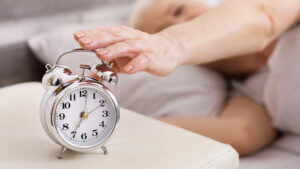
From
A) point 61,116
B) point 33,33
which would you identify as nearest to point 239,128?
point 61,116

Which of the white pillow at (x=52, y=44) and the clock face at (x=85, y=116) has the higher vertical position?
the clock face at (x=85, y=116)

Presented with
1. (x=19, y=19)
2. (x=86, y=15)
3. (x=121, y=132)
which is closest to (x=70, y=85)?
(x=121, y=132)

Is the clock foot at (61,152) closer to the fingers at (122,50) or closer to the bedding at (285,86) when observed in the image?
the fingers at (122,50)

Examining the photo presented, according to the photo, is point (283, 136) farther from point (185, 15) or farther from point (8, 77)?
point (8, 77)

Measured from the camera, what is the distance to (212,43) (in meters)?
1.08

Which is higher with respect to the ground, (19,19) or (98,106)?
(98,106)

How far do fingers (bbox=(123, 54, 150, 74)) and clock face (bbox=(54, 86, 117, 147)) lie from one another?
68 mm

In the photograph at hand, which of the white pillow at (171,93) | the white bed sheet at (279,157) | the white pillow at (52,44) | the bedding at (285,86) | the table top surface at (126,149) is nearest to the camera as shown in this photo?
the table top surface at (126,149)

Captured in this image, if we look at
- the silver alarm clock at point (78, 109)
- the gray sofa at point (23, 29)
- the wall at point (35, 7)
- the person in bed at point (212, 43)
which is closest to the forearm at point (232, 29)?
the person in bed at point (212, 43)

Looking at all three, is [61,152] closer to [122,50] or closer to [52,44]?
[122,50]

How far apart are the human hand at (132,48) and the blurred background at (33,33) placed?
71cm

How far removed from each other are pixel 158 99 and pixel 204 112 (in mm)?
162

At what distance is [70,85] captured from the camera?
78 cm

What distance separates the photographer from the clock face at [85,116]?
0.79 m
